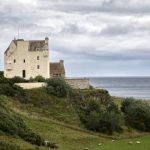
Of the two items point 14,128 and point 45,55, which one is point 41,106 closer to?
point 45,55

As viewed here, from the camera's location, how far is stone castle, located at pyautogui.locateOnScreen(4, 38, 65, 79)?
10062 cm

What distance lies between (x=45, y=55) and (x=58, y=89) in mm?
13499

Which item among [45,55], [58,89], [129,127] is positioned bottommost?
[129,127]

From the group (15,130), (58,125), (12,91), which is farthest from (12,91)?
(15,130)

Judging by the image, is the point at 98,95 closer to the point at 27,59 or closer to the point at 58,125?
the point at 27,59

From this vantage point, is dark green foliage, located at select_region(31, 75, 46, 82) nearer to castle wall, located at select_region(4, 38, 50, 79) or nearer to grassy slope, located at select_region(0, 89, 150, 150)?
castle wall, located at select_region(4, 38, 50, 79)

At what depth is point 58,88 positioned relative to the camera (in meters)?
88.6

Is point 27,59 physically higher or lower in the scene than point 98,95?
higher

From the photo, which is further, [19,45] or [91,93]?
[19,45]

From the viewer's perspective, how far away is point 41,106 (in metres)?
81.9

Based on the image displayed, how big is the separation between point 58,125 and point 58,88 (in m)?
17.6

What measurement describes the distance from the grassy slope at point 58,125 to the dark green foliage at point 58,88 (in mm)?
1572

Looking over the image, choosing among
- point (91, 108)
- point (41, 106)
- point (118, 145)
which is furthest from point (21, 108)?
point (118, 145)

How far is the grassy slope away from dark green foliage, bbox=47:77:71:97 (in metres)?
1.57
